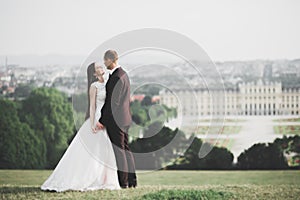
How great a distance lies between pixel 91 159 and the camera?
4.99 meters

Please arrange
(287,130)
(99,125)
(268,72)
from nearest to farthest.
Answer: (99,125) < (268,72) < (287,130)

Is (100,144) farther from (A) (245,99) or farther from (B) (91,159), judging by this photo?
(A) (245,99)

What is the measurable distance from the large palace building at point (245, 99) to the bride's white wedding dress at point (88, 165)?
1.63 meters

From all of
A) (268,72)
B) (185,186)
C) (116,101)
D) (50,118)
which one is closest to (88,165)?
(116,101)

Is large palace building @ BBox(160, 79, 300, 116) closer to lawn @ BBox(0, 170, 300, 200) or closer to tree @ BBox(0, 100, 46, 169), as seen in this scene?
lawn @ BBox(0, 170, 300, 200)

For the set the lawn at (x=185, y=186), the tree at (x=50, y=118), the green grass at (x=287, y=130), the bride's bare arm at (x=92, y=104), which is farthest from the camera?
the tree at (x=50, y=118)

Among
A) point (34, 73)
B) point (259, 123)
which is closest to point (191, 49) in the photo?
point (259, 123)

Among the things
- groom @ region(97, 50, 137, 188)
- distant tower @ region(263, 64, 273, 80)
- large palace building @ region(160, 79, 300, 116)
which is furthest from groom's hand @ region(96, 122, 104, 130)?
distant tower @ region(263, 64, 273, 80)

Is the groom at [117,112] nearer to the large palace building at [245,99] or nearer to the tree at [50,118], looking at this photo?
the large palace building at [245,99]

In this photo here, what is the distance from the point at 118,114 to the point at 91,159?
55cm

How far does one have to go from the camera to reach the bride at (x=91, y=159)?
16.4ft

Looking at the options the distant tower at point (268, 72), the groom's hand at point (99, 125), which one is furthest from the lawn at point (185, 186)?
the distant tower at point (268, 72)

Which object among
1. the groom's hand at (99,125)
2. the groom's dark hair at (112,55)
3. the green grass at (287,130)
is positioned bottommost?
the green grass at (287,130)

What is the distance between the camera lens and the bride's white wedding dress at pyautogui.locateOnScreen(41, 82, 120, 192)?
4.98 meters
